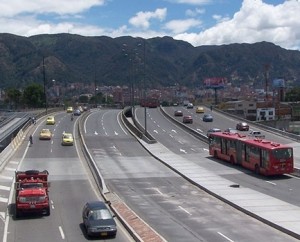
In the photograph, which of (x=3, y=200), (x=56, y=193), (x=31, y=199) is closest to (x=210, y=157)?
(x=56, y=193)

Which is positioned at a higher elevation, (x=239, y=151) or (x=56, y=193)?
(x=239, y=151)

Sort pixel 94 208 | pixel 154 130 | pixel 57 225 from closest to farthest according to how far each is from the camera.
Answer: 1. pixel 94 208
2. pixel 57 225
3. pixel 154 130

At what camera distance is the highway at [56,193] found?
27.1m

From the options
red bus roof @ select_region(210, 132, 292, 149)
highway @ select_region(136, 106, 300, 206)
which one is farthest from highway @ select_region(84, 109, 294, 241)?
red bus roof @ select_region(210, 132, 292, 149)

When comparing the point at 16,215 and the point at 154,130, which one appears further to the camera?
the point at 154,130

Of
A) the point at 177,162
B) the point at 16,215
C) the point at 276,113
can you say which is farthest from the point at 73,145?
the point at 276,113

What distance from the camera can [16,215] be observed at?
1226 inches

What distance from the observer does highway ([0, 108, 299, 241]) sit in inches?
1053

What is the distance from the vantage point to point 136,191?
39.6m

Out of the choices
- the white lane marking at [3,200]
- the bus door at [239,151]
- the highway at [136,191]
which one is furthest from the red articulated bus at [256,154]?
the white lane marking at [3,200]

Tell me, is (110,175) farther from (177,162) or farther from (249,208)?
(249,208)

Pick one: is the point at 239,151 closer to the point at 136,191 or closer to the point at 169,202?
the point at 136,191

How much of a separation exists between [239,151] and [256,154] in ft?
13.7

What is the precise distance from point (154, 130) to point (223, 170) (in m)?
35.7
